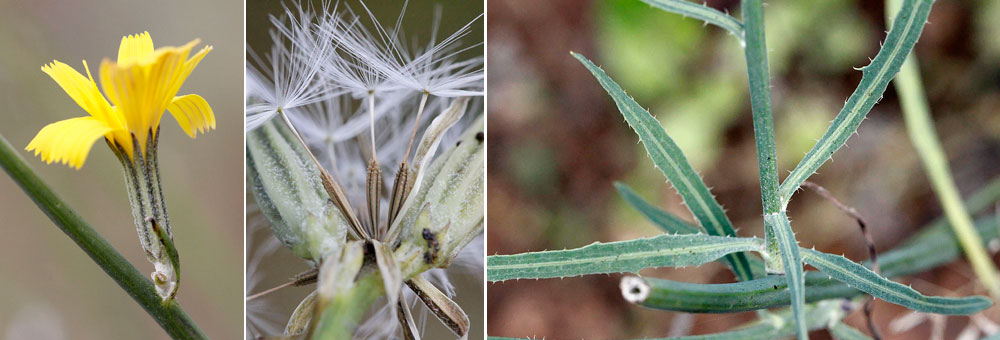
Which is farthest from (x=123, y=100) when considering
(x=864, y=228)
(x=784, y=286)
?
(x=864, y=228)

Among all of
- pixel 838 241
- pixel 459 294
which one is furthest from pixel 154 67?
pixel 838 241

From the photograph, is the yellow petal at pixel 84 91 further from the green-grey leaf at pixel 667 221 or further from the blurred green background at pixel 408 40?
the green-grey leaf at pixel 667 221

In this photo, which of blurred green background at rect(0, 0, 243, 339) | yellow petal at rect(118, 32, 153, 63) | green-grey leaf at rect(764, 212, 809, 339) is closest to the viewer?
green-grey leaf at rect(764, 212, 809, 339)

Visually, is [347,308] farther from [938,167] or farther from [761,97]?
[938,167]

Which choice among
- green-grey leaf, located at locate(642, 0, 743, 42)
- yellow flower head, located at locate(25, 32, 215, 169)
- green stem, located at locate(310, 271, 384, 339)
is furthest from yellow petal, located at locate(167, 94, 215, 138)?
green-grey leaf, located at locate(642, 0, 743, 42)

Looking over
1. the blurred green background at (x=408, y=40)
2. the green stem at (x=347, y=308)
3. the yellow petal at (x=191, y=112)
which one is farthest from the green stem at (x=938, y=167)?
the yellow petal at (x=191, y=112)

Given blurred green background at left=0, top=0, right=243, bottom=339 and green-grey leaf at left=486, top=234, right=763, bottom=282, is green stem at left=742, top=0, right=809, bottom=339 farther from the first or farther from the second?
blurred green background at left=0, top=0, right=243, bottom=339
